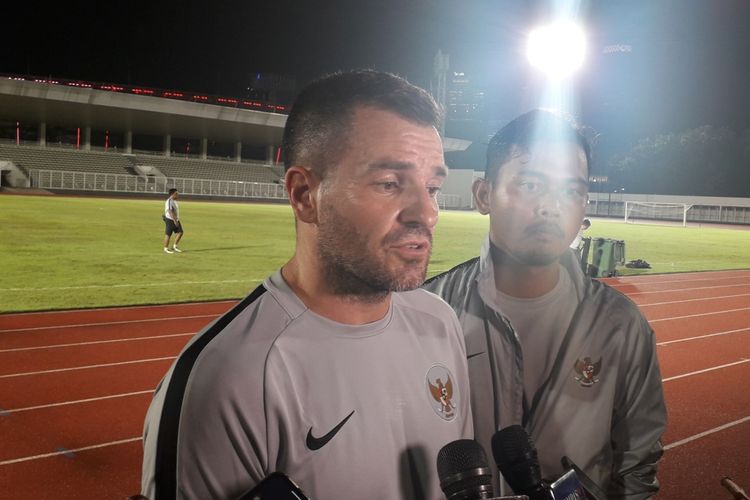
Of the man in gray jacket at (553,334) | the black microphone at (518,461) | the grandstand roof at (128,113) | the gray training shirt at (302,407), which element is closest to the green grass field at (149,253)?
the man in gray jacket at (553,334)

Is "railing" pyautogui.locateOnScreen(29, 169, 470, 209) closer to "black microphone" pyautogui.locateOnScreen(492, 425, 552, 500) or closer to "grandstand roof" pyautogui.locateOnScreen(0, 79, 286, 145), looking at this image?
"grandstand roof" pyautogui.locateOnScreen(0, 79, 286, 145)

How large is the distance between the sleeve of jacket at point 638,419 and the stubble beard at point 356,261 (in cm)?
105

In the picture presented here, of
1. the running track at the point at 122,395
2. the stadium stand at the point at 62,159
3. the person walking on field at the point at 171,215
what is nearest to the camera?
the running track at the point at 122,395

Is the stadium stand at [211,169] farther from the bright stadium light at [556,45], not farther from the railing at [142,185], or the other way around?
the bright stadium light at [556,45]

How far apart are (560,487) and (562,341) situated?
3.80ft

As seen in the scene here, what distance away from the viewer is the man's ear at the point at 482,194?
7.09 feet

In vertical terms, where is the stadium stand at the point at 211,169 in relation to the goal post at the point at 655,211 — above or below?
above

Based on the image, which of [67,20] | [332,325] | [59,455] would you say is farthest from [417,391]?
[67,20]

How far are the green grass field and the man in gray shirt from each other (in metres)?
8.03

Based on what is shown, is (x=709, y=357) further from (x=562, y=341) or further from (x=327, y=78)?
(x=327, y=78)

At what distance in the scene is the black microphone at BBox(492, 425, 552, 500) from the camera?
104cm

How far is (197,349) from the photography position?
109cm

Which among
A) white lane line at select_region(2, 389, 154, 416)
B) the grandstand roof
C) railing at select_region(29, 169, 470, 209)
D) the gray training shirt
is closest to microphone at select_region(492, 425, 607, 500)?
the gray training shirt

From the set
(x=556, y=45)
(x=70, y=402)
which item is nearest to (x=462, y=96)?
(x=556, y=45)
